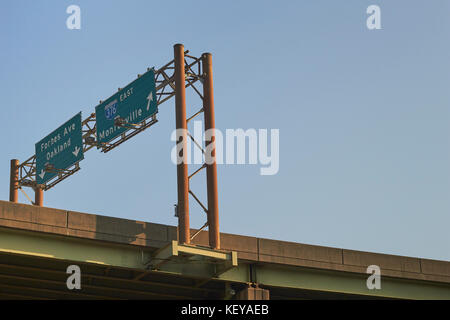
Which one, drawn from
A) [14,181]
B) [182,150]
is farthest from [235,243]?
[14,181]

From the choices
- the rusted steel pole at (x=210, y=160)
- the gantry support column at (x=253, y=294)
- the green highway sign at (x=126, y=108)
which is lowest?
the gantry support column at (x=253, y=294)

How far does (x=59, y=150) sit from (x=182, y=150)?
12.5 meters

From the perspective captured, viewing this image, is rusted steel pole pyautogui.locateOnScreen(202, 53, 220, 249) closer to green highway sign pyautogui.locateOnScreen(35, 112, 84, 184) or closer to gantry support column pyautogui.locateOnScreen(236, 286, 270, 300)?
gantry support column pyautogui.locateOnScreen(236, 286, 270, 300)

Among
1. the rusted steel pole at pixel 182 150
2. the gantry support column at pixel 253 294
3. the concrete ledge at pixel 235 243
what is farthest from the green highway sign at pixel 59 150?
the gantry support column at pixel 253 294

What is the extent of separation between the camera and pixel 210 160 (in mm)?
27922

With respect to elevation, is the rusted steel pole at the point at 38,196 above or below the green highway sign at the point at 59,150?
below

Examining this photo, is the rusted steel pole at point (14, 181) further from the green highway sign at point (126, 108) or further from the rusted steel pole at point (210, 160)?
the rusted steel pole at point (210, 160)

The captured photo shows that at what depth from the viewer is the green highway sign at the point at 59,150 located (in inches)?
1464

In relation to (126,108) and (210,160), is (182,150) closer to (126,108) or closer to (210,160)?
(210,160)

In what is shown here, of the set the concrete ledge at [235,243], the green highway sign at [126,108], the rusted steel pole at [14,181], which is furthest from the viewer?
the rusted steel pole at [14,181]

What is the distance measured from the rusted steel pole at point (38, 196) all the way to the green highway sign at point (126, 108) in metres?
7.94

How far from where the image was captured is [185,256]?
85.1 ft
